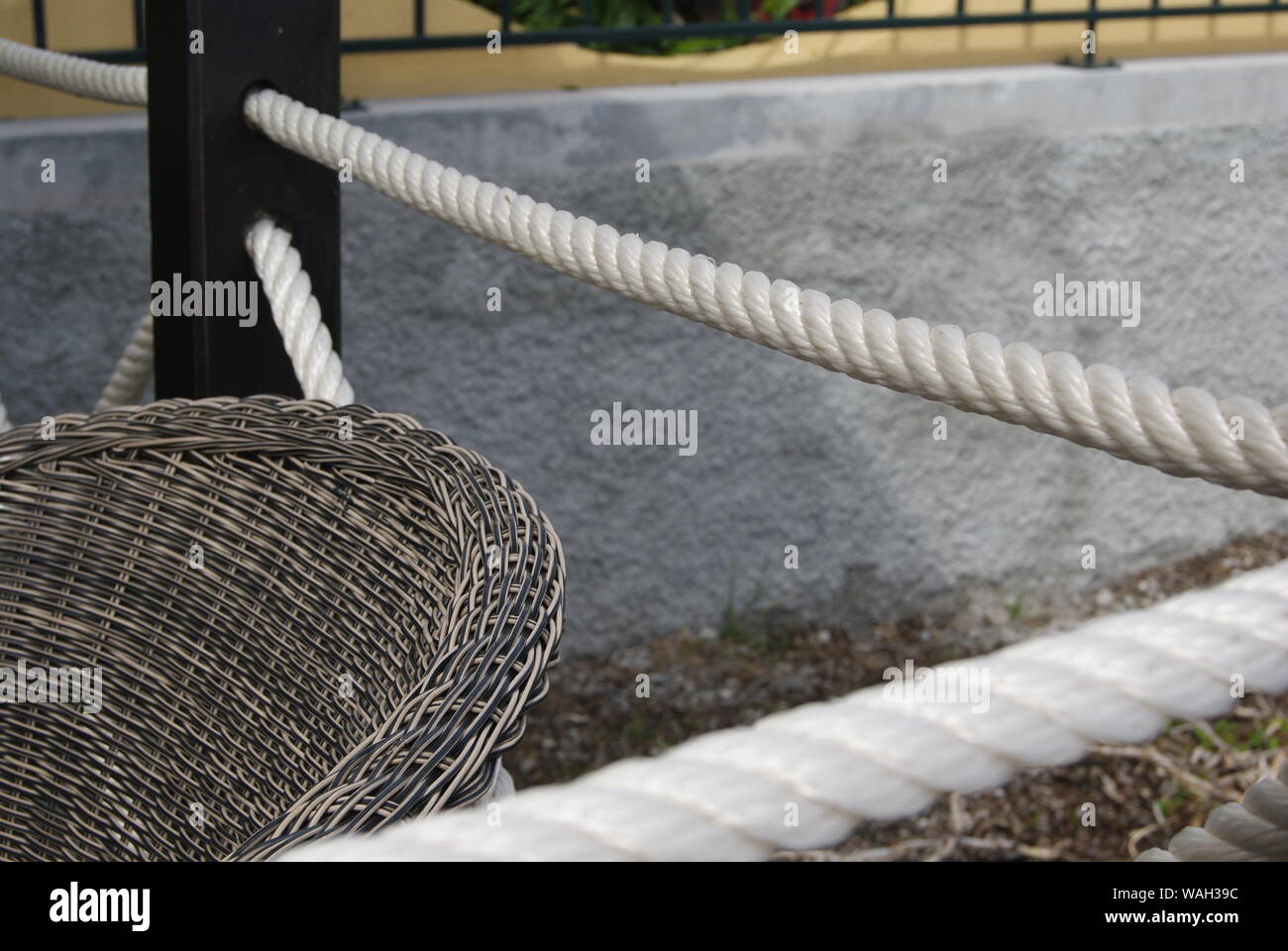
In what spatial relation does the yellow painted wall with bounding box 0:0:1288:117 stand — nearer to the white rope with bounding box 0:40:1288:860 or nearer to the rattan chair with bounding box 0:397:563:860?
the rattan chair with bounding box 0:397:563:860

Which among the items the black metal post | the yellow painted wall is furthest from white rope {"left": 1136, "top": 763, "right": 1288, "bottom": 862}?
the yellow painted wall

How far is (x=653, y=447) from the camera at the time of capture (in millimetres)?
3023

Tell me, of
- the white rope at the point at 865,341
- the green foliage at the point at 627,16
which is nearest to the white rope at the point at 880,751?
the white rope at the point at 865,341

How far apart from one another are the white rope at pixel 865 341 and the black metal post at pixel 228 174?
108 millimetres

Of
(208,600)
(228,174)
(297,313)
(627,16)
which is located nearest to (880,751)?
(208,600)

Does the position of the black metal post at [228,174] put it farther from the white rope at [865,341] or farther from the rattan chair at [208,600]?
the rattan chair at [208,600]

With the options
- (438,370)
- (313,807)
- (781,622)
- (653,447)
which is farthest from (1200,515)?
(313,807)

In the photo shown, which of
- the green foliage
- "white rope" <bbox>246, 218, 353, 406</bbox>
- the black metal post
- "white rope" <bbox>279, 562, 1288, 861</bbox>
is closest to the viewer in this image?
"white rope" <bbox>279, 562, 1288, 861</bbox>

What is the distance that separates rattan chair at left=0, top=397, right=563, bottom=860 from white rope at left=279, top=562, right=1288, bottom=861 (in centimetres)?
63

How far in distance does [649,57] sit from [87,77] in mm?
1448

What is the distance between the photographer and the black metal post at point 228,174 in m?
1.75

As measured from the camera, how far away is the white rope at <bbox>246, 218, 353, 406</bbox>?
5.30ft
